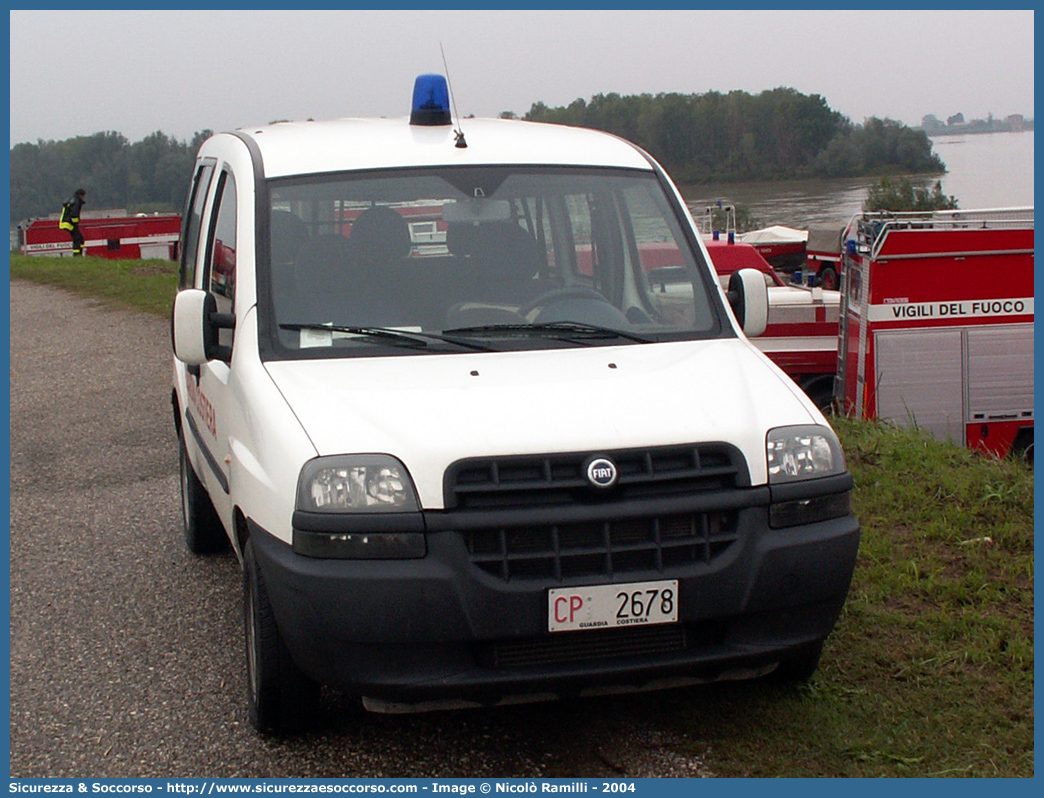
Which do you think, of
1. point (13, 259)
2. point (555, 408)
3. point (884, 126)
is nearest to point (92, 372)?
point (555, 408)

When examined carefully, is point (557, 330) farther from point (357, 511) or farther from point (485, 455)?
point (357, 511)

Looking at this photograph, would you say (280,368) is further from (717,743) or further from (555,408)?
(717,743)

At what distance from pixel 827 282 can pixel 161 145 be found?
65781mm

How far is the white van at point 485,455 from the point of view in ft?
11.3

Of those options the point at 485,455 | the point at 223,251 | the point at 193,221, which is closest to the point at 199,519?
the point at 193,221

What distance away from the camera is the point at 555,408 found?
3.67 meters

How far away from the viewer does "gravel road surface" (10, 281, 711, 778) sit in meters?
3.82

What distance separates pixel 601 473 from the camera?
3.49m

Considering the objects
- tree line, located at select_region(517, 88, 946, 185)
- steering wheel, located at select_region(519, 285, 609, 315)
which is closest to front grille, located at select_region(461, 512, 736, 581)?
steering wheel, located at select_region(519, 285, 609, 315)

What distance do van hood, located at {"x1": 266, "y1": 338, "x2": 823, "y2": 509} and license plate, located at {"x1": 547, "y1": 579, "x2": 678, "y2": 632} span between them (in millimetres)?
403

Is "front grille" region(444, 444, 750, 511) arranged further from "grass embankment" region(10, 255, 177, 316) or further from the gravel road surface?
"grass embankment" region(10, 255, 177, 316)

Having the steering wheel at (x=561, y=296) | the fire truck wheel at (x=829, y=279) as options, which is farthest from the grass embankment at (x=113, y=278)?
the fire truck wheel at (x=829, y=279)

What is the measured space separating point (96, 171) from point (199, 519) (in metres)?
86.6

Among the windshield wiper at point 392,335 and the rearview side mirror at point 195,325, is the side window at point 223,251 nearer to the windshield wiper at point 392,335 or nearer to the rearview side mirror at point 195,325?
the rearview side mirror at point 195,325
